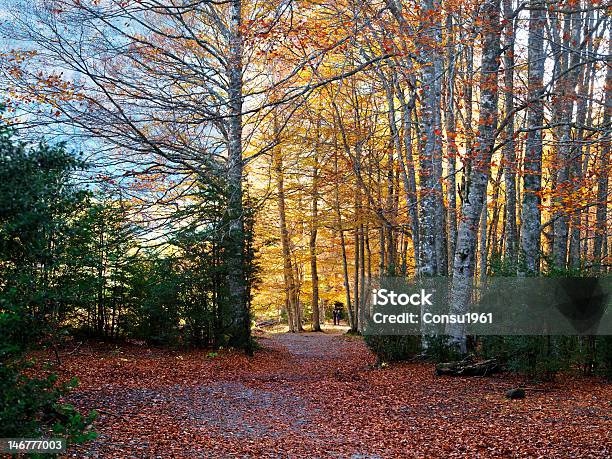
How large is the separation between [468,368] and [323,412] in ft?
9.86

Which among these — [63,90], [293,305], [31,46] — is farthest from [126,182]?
[293,305]

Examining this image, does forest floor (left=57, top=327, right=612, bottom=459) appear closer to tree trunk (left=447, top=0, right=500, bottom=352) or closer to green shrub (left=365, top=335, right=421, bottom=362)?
green shrub (left=365, top=335, right=421, bottom=362)

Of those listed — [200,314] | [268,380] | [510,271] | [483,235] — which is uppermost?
[483,235]

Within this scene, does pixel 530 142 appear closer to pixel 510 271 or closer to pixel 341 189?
pixel 510 271

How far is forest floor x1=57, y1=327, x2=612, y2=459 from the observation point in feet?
16.7

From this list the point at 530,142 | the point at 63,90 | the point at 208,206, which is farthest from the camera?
the point at 208,206

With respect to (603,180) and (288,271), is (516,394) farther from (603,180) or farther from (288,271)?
(288,271)

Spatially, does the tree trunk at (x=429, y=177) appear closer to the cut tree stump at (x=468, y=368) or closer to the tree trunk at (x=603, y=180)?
the cut tree stump at (x=468, y=368)

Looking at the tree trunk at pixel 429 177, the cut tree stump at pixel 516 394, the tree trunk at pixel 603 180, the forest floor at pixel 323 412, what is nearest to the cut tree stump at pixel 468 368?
the forest floor at pixel 323 412

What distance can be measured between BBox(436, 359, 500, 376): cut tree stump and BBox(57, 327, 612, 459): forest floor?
0.49 feet

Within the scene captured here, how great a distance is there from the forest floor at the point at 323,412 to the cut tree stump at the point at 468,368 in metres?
0.15

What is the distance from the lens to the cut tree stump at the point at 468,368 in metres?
8.66

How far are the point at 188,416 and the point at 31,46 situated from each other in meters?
7.10

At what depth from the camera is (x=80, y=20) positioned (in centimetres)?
748
